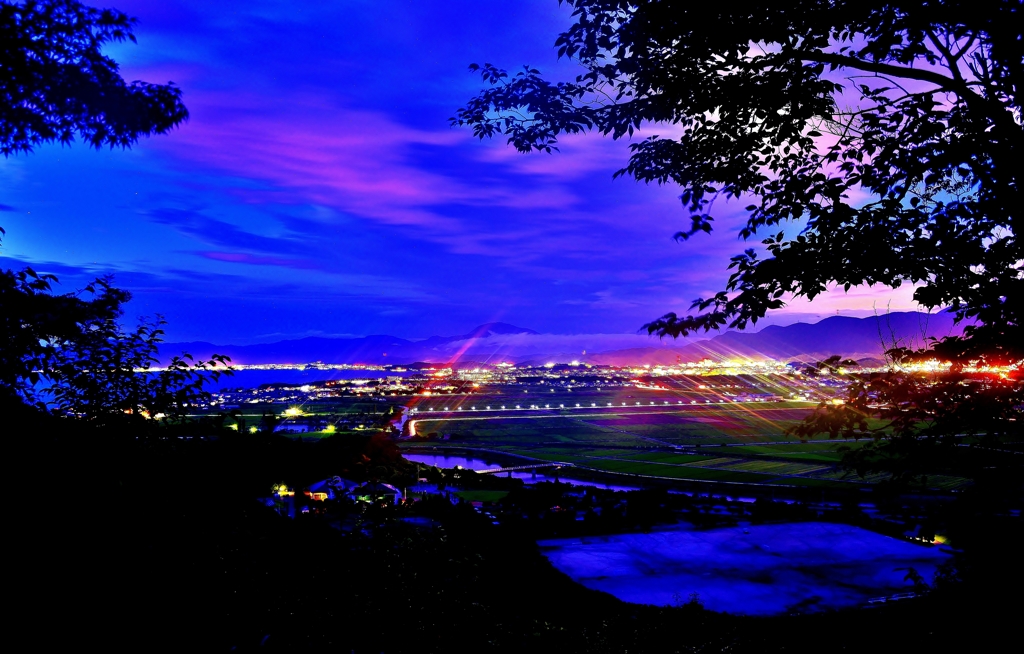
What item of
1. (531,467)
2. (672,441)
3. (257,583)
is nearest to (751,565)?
(257,583)

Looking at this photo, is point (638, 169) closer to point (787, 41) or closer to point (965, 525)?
point (787, 41)

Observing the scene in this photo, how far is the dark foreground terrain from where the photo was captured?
443 cm

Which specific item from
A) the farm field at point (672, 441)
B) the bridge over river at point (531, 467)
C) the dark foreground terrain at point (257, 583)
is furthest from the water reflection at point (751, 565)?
the bridge over river at point (531, 467)

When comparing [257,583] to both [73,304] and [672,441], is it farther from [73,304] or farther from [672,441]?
[672,441]

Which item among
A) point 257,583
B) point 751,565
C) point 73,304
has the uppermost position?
point 73,304

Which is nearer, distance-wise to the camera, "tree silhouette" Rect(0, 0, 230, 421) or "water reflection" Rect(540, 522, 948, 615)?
"tree silhouette" Rect(0, 0, 230, 421)

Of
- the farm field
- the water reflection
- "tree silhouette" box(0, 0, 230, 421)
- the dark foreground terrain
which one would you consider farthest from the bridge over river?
"tree silhouette" box(0, 0, 230, 421)

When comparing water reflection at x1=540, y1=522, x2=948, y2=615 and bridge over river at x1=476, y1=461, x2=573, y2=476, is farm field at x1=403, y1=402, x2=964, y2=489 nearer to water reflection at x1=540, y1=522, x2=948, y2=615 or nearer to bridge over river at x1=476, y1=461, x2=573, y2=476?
bridge over river at x1=476, y1=461, x2=573, y2=476

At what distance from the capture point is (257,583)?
5.68m

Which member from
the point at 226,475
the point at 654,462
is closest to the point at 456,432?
the point at 654,462

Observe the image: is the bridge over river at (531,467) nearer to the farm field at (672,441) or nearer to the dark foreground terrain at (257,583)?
the farm field at (672,441)

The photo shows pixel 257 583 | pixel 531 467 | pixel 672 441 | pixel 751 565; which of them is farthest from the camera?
pixel 672 441

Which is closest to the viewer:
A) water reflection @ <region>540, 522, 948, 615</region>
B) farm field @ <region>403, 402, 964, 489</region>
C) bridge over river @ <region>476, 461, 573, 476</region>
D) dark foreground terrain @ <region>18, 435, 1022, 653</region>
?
dark foreground terrain @ <region>18, 435, 1022, 653</region>

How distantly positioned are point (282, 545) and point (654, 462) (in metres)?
48.5
